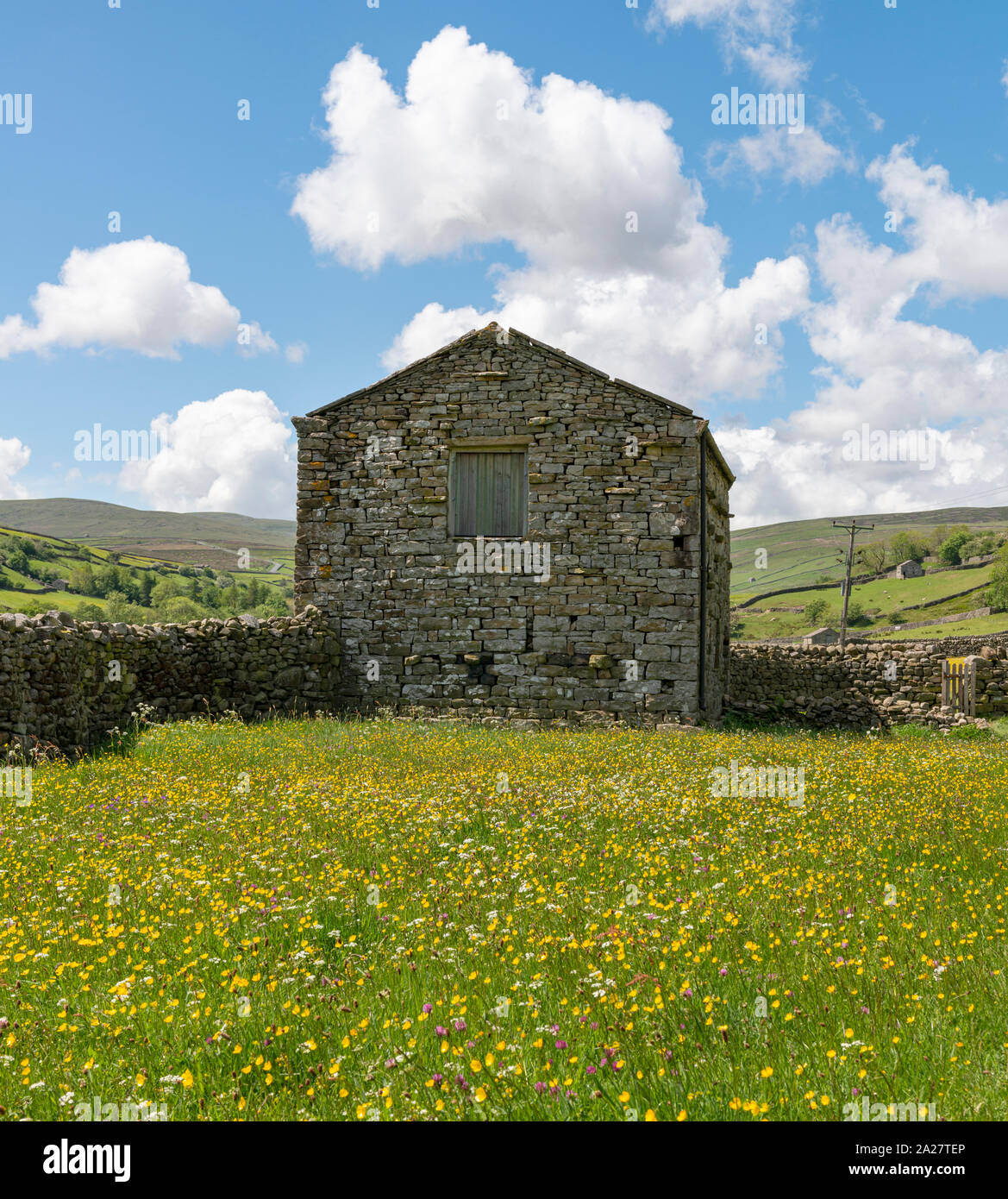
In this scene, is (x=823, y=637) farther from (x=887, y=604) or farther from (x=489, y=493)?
(x=489, y=493)

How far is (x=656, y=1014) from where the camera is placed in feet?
11.9

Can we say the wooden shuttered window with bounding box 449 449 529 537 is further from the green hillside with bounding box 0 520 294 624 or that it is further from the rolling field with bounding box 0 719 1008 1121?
the green hillside with bounding box 0 520 294 624

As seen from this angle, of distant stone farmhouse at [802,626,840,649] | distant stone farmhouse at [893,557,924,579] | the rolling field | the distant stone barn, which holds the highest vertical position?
distant stone farmhouse at [893,557,924,579]

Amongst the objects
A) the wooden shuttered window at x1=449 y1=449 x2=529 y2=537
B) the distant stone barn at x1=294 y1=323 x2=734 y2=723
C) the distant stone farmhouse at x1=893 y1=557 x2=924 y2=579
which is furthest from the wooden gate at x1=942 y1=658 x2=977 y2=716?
the distant stone farmhouse at x1=893 y1=557 x2=924 y2=579

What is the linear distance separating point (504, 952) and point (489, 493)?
1211cm

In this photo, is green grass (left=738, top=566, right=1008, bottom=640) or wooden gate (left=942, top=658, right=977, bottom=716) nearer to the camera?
wooden gate (left=942, top=658, right=977, bottom=716)

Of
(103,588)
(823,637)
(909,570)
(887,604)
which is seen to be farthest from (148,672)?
(909,570)

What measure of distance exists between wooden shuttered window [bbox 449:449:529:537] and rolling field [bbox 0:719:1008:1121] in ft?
26.0

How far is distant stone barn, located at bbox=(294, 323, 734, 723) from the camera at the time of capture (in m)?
15.1

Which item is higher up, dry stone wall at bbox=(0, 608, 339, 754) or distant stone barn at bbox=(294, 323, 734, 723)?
distant stone barn at bbox=(294, 323, 734, 723)

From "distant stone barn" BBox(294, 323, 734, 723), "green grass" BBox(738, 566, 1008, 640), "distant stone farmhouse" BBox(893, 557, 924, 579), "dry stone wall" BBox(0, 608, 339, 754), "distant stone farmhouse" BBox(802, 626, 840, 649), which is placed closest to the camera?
"dry stone wall" BBox(0, 608, 339, 754)

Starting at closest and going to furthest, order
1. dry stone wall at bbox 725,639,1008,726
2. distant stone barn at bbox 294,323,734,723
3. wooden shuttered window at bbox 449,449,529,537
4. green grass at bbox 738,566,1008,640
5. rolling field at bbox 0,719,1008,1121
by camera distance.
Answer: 1. rolling field at bbox 0,719,1008,1121
2. distant stone barn at bbox 294,323,734,723
3. wooden shuttered window at bbox 449,449,529,537
4. dry stone wall at bbox 725,639,1008,726
5. green grass at bbox 738,566,1008,640

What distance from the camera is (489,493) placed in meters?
15.7

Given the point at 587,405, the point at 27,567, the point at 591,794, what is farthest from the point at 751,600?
the point at 591,794
